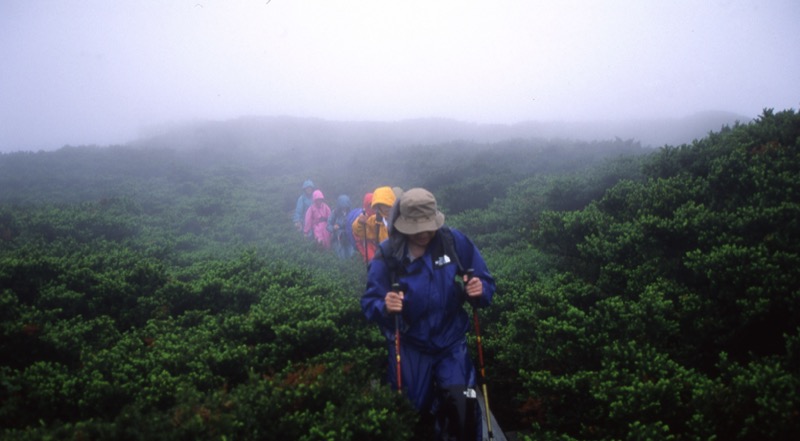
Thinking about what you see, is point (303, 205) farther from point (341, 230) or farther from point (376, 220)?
point (376, 220)

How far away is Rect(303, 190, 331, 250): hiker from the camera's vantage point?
39.6 feet

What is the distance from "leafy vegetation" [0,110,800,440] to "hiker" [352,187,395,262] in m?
0.90

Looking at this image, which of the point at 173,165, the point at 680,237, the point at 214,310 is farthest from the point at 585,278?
the point at 173,165

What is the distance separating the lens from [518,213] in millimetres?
10844

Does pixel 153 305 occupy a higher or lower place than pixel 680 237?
lower

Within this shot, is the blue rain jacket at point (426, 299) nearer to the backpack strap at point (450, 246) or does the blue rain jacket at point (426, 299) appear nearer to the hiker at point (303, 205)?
the backpack strap at point (450, 246)

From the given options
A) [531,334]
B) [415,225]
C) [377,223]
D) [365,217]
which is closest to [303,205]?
[365,217]

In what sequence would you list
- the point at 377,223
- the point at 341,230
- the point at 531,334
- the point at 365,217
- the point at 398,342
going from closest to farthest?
the point at 398,342
the point at 531,334
the point at 377,223
the point at 365,217
the point at 341,230

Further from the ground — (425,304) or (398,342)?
(425,304)

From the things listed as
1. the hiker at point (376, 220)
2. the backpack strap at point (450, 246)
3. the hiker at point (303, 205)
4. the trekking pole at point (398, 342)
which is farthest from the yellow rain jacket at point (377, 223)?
the hiker at point (303, 205)

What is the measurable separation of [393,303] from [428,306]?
0.34 metres

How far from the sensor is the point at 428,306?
3.47 metres

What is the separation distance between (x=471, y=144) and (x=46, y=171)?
26285 millimetres

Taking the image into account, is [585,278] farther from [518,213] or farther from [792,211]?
[518,213]
